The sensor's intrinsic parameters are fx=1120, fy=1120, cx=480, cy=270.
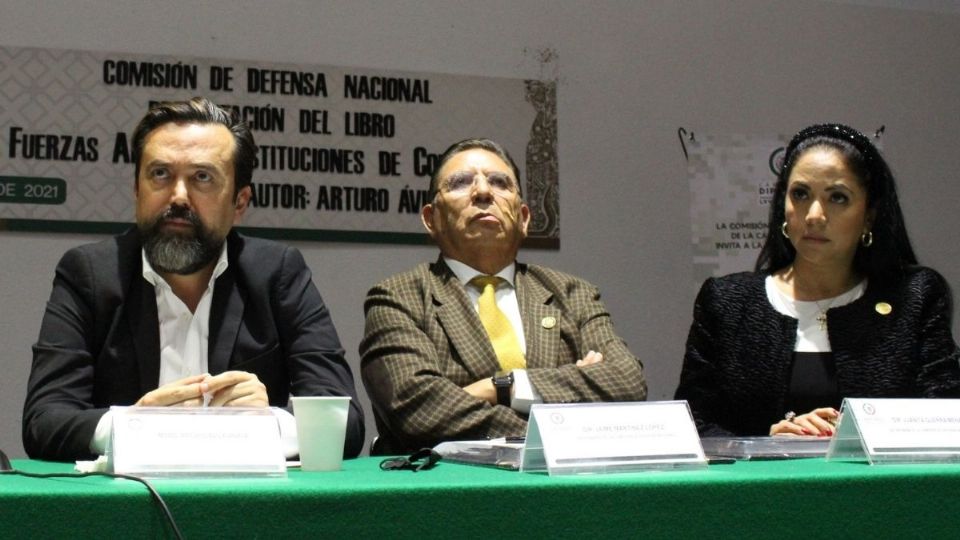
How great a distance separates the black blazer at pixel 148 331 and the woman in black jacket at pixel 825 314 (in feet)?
3.07

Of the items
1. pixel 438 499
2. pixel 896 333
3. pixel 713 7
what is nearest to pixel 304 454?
pixel 438 499

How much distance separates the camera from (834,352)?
2.63 metres

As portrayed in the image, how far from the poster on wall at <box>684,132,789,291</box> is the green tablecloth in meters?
3.02

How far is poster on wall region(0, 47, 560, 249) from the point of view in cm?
376

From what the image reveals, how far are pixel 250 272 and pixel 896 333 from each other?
1499mm

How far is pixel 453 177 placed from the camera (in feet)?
9.24

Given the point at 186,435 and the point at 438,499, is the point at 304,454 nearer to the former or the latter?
the point at 186,435

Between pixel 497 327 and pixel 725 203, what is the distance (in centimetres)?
202

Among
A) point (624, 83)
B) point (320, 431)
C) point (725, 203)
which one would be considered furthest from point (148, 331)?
point (725, 203)

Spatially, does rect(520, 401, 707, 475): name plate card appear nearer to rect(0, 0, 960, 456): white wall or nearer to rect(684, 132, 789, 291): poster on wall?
rect(0, 0, 960, 456): white wall

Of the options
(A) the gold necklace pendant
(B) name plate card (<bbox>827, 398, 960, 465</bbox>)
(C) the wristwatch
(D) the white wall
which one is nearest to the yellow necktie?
(C) the wristwatch

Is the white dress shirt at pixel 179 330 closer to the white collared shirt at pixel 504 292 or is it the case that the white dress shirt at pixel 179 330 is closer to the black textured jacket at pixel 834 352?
the white collared shirt at pixel 504 292

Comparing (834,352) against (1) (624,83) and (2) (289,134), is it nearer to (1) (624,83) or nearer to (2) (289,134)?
(1) (624,83)

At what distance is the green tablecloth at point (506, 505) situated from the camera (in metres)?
1.10
